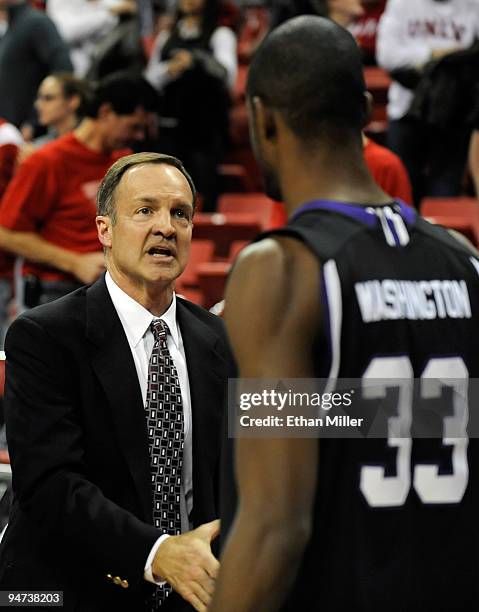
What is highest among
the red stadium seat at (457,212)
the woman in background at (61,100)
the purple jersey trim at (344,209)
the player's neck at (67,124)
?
the woman in background at (61,100)

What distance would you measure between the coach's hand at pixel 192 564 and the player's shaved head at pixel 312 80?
2.58 feet

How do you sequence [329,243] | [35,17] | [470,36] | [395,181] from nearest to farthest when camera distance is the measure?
[329,243], [395,181], [470,36], [35,17]

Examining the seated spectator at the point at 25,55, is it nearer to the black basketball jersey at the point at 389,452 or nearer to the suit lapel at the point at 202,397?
the suit lapel at the point at 202,397

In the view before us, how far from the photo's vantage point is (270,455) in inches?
66.1

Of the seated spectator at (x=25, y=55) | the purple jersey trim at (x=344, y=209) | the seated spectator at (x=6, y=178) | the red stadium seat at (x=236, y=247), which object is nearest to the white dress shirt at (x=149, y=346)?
the purple jersey trim at (x=344, y=209)

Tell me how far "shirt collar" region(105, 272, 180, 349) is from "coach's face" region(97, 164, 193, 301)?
28 mm

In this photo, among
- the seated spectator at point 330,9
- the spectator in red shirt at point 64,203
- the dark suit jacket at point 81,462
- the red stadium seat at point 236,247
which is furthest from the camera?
the red stadium seat at point 236,247

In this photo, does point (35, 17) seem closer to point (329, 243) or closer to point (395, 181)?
point (395, 181)

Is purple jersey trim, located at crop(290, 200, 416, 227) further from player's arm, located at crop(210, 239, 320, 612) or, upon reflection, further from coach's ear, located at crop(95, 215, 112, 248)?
coach's ear, located at crop(95, 215, 112, 248)

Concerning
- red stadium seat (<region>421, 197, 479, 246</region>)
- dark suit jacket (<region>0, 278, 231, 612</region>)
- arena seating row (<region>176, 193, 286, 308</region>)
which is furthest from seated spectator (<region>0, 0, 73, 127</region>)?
dark suit jacket (<region>0, 278, 231, 612</region>)

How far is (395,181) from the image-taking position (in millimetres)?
4730

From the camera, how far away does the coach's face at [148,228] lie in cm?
262

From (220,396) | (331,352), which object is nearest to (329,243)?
(331,352)

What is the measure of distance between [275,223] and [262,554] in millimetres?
3368
